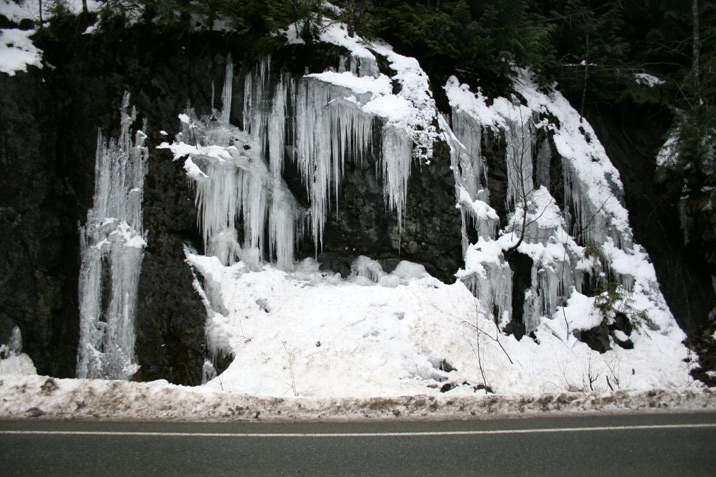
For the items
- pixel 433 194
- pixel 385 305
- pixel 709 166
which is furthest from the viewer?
pixel 709 166

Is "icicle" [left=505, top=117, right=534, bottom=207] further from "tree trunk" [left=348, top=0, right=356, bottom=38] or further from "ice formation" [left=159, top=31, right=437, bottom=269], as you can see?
"tree trunk" [left=348, top=0, right=356, bottom=38]

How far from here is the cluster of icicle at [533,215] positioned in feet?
31.3

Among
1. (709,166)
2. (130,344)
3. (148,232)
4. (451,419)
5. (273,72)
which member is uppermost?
(273,72)

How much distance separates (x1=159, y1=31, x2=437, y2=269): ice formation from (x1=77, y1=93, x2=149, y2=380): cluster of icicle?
3.39 feet

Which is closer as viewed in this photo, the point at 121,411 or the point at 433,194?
the point at 121,411

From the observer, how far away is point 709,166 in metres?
10.2

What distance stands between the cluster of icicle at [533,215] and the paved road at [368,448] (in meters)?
4.97

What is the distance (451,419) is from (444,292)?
4181mm

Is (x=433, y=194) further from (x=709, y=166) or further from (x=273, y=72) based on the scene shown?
(x=709, y=166)

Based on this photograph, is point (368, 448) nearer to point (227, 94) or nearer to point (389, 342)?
point (389, 342)

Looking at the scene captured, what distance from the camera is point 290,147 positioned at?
31.4ft

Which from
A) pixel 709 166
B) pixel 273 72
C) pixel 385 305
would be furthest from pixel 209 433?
pixel 709 166

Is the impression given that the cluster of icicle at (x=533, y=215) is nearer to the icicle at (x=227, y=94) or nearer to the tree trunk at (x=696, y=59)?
the tree trunk at (x=696, y=59)

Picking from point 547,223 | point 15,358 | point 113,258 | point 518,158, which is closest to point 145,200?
point 113,258
